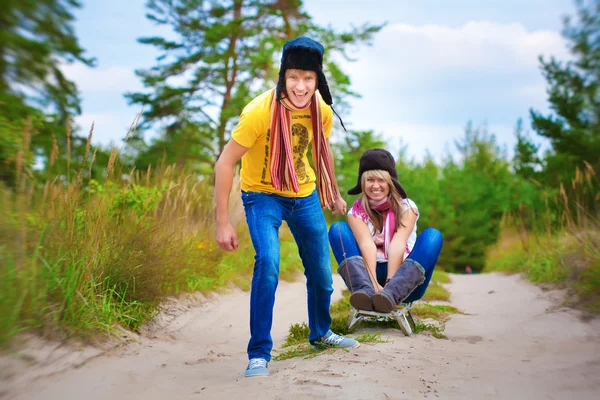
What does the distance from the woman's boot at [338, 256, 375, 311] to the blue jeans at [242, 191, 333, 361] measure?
35 centimetres

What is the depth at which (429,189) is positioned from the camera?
17609 millimetres

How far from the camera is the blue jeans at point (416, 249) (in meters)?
4.33

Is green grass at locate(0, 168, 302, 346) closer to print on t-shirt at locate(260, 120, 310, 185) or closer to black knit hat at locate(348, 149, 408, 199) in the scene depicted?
print on t-shirt at locate(260, 120, 310, 185)

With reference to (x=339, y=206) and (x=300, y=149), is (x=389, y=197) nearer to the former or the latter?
(x=339, y=206)

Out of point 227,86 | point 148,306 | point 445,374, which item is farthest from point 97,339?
point 227,86

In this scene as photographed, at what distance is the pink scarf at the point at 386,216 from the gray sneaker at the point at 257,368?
1695mm

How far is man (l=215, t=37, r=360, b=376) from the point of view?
335 centimetres

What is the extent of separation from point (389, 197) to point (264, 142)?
58.7 inches

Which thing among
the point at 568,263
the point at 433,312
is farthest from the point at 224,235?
the point at 568,263

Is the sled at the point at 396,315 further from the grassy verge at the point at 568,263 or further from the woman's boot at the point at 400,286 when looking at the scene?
the grassy verge at the point at 568,263

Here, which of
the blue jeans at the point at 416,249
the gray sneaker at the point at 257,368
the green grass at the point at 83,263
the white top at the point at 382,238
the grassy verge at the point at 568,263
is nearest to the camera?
the gray sneaker at the point at 257,368

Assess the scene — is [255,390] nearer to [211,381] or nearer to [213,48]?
[211,381]

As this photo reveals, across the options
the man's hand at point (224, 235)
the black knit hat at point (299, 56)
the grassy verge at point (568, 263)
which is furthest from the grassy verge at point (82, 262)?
the grassy verge at point (568, 263)

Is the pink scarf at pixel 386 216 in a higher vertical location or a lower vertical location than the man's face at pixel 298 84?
lower
